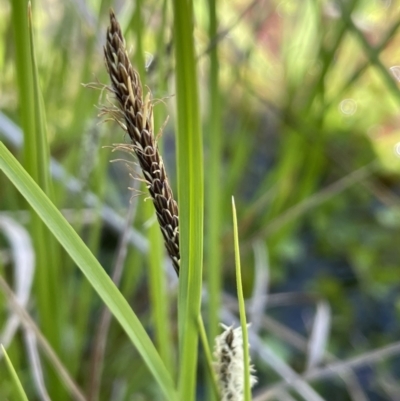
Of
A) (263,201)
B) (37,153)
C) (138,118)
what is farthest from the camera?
(263,201)

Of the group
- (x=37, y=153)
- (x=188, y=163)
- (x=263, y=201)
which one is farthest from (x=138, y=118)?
(x=263, y=201)

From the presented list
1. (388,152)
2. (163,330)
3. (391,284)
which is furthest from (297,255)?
(163,330)

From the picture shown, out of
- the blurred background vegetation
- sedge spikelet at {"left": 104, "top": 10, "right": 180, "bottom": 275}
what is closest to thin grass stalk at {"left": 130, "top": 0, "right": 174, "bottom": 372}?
the blurred background vegetation

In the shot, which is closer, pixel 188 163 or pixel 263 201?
pixel 188 163

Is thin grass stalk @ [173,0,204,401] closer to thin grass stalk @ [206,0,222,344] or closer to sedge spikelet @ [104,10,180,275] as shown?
sedge spikelet @ [104,10,180,275]

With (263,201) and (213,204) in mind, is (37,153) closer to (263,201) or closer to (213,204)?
(213,204)
